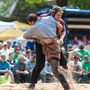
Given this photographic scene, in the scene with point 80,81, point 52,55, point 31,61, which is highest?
point 52,55

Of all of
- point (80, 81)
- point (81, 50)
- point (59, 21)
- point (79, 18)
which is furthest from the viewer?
point (79, 18)

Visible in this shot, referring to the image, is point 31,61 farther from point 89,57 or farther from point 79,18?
point 79,18

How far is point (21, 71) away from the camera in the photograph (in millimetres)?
11617

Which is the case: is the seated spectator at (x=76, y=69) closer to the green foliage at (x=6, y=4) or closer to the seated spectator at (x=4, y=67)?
the seated spectator at (x=4, y=67)

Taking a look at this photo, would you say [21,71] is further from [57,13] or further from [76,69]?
[57,13]

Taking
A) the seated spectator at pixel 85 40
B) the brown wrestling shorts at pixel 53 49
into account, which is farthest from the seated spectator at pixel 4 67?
the seated spectator at pixel 85 40

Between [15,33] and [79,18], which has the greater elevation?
[79,18]

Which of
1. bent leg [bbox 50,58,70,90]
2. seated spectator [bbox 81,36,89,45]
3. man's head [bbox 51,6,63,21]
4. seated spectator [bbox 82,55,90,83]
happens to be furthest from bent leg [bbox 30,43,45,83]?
seated spectator [bbox 81,36,89,45]

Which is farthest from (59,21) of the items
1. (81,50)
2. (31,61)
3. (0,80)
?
(81,50)

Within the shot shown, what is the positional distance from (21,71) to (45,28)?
542 cm

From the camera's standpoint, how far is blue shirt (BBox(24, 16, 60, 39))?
645cm

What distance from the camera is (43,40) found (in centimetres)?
653

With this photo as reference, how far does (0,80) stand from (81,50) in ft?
14.0

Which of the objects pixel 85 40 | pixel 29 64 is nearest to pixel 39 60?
pixel 29 64
